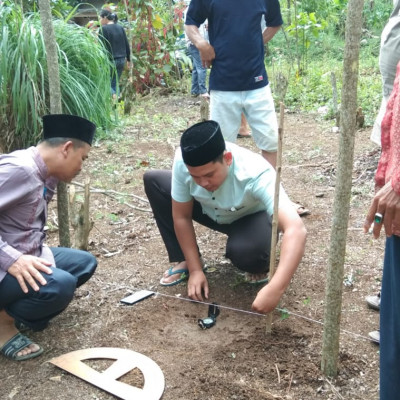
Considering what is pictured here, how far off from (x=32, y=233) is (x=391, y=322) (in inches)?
65.8

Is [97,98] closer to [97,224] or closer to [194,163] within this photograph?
[97,224]

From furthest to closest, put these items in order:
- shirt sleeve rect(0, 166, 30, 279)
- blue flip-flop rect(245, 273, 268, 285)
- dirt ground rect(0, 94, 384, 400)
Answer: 1. blue flip-flop rect(245, 273, 268, 285)
2. shirt sleeve rect(0, 166, 30, 279)
3. dirt ground rect(0, 94, 384, 400)

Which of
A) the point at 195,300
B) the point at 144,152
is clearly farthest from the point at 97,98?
the point at 195,300

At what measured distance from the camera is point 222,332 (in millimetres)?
2637

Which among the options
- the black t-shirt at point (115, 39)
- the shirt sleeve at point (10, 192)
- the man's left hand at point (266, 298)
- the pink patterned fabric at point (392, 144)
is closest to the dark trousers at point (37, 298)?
the shirt sleeve at point (10, 192)

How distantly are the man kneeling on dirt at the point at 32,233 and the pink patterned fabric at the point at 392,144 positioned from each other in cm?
151

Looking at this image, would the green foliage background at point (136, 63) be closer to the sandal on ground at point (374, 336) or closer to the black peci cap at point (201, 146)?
the black peci cap at point (201, 146)

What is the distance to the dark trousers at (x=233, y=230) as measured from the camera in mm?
2812

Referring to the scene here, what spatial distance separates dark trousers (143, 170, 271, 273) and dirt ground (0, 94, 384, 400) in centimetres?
21

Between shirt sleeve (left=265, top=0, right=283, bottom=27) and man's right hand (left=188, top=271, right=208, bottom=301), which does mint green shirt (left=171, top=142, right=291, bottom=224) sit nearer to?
man's right hand (left=188, top=271, right=208, bottom=301)

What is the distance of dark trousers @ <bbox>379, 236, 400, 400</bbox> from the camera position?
163cm

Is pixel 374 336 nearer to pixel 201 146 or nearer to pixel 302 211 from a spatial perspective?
pixel 201 146

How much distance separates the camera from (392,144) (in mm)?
1507

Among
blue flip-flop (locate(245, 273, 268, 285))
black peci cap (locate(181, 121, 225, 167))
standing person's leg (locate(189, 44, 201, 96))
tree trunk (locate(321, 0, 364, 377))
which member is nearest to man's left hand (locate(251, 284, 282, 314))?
tree trunk (locate(321, 0, 364, 377))
